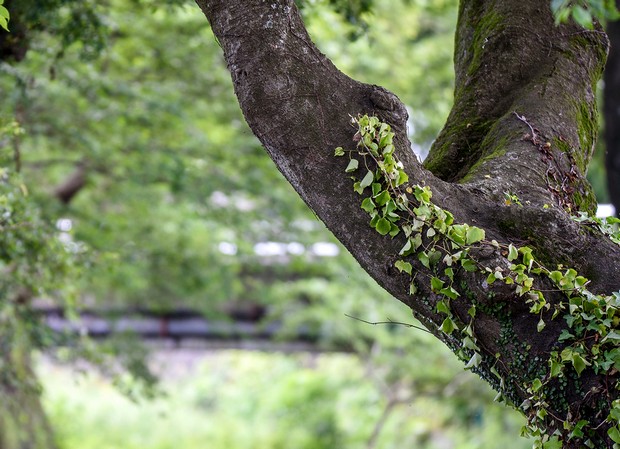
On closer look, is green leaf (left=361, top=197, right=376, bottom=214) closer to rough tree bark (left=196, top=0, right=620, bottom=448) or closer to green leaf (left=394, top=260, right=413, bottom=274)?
rough tree bark (left=196, top=0, right=620, bottom=448)

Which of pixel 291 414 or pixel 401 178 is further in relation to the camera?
pixel 291 414

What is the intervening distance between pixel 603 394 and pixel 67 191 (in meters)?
7.97

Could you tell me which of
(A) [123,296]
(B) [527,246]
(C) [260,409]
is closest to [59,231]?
(B) [527,246]

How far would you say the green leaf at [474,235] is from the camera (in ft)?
8.91

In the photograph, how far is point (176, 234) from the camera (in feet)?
32.8

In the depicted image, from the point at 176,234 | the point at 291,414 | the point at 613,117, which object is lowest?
the point at 613,117

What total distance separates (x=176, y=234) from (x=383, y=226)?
293 inches

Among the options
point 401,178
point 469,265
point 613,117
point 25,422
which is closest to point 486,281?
point 469,265

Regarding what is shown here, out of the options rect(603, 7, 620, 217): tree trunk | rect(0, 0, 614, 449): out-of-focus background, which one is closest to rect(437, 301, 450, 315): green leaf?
rect(0, 0, 614, 449): out-of-focus background

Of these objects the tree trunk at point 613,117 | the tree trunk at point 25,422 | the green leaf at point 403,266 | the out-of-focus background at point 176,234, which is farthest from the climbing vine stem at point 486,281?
the tree trunk at point 25,422

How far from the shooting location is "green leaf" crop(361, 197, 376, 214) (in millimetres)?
2777

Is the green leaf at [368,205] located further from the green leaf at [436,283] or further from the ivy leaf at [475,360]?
the ivy leaf at [475,360]

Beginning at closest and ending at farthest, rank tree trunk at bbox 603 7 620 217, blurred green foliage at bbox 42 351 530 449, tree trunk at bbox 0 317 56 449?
tree trunk at bbox 603 7 620 217, tree trunk at bbox 0 317 56 449, blurred green foliage at bbox 42 351 530 449

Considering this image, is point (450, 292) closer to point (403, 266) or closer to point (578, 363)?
point (403, 266)
